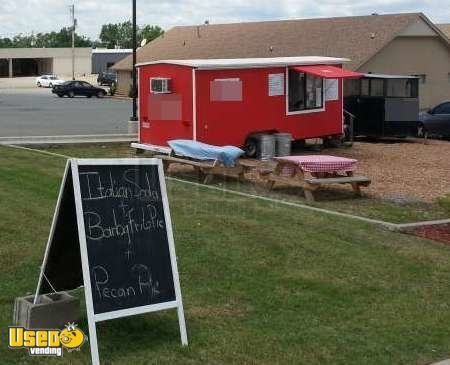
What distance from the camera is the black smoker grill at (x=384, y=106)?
905 inches

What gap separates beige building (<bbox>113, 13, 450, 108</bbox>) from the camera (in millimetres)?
38406

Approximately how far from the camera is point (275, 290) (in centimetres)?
715

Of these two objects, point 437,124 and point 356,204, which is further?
point 437,124

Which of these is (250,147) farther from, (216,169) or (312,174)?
(312,174)

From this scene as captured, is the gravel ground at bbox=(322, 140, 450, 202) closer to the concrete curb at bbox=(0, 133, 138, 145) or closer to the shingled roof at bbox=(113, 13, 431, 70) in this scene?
the concrete curb at bbox=(0, 133, 138, 145)

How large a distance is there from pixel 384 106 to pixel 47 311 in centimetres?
1841

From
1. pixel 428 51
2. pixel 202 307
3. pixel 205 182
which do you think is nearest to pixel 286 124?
pixel 205 182

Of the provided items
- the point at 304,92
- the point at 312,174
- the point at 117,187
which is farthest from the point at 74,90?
the point at 117,187

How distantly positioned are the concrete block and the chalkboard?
1.62ft

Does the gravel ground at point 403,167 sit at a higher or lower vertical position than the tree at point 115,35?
lower

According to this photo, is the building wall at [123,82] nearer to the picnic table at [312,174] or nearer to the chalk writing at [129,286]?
the picnic table at [312,174]

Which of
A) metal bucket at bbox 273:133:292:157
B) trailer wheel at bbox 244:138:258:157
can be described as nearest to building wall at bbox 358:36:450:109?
metal bucket at bbox 273:133:292:157

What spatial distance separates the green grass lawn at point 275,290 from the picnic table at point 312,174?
1.58 meters

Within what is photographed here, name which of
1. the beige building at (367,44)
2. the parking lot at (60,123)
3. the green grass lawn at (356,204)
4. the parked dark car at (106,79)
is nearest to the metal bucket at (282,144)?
the green grass lawn at (356,204)
